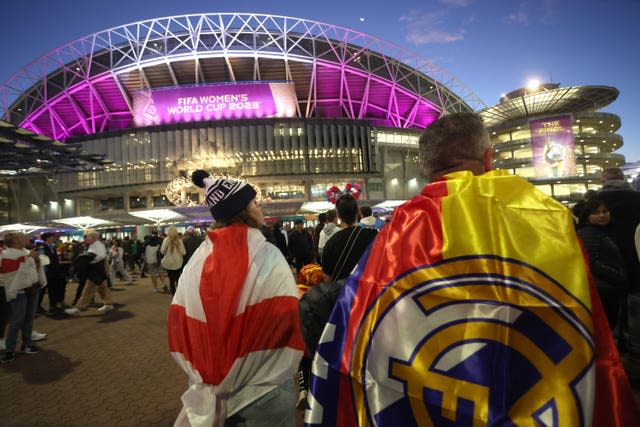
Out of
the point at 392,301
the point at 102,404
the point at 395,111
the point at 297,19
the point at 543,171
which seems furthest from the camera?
the point at 395,111

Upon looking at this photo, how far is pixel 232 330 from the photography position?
1525 millimetres

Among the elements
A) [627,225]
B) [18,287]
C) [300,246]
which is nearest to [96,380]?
[18,287]

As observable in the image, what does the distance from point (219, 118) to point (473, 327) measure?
4473cm

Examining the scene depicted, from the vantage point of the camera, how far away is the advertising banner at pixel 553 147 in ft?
119

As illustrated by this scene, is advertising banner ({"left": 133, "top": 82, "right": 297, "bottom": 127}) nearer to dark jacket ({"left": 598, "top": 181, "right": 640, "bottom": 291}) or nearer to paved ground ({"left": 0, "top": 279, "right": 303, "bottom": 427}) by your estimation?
paved ground ({"left": 0, "top": 279, "right": 303, "bottom": 427})

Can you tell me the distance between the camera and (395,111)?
4791 centimetres

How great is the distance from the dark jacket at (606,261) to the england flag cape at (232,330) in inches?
134

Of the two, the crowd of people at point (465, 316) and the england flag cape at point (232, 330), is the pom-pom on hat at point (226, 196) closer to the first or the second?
the england flag cape at point (232, 330)

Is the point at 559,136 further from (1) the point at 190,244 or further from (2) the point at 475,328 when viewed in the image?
(2) the point at 475,328

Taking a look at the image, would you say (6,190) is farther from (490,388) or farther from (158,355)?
(490,388)

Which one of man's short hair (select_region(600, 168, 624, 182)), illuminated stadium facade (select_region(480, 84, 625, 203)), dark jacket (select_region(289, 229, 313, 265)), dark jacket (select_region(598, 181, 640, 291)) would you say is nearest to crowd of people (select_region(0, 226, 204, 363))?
dark jacket (select_region(289, 229, 313, 265))

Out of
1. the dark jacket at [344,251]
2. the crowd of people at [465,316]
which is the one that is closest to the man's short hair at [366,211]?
the dark jacket at [344,251]

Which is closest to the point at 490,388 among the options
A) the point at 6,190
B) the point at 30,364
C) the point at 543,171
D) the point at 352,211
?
the point at 352,211

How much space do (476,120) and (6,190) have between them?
60055mm
